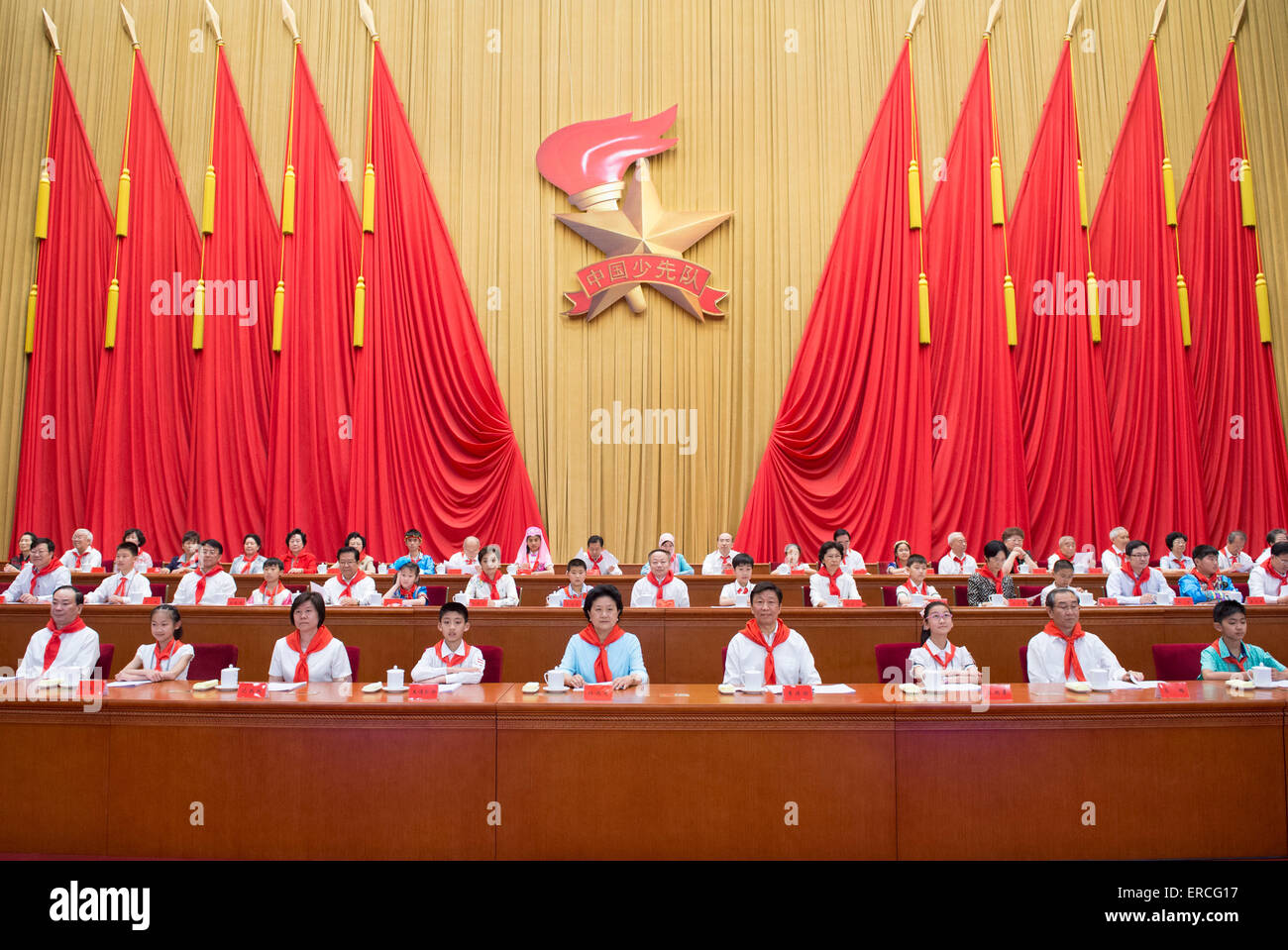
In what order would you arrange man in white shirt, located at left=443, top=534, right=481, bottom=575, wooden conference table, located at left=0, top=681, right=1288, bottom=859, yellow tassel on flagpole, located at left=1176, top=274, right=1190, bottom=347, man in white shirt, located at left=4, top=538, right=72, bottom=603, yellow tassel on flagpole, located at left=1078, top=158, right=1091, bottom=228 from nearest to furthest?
wooden conference table, located at left=0, top=681, right=1288, bottom=859 < man in white shirt, located at left=4, top=538, right=72, bottom=603 < man in white shirt, located at left=443, top=534, right=481, bottom=575 < yellow tassel on flagpole, located at left=1176, top=274, right=1190, bottom=347 < yellow tassel on flagpole, located at left=1078, top=158, right=1091, bottom=228

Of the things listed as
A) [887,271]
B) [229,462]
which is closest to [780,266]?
[887,271]

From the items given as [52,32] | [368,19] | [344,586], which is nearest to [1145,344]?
[344,586]

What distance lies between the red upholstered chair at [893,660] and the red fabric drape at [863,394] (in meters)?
4.96

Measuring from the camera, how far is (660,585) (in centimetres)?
648

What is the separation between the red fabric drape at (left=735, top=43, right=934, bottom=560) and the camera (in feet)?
30.5

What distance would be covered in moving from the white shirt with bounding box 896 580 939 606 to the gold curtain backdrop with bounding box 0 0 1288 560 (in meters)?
3.48

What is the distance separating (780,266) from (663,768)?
7.62 metres

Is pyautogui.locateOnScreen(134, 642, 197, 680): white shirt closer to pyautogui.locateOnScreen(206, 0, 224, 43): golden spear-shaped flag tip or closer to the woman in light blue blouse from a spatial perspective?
the woman in light blue blouse

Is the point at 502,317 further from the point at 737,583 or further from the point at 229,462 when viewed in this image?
the point at 737,583

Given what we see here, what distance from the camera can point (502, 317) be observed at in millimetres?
9734

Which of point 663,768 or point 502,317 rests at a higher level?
point 502,317

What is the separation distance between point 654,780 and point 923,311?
296 inches

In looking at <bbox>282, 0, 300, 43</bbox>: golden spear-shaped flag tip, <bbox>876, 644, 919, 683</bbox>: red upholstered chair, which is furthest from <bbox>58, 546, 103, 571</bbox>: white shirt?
<bbox>876, 644, 919, 683</bbox>: red upholstered chair

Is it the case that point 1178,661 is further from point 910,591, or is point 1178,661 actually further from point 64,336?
point 64,336
